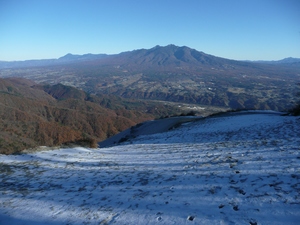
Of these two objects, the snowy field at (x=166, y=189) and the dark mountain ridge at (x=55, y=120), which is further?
the dark mountain ridge at (x=55, y=120)

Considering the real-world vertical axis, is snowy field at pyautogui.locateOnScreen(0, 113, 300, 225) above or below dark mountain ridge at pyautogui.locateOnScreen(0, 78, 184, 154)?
above

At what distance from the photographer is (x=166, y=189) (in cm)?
546

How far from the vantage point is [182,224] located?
379 centimetres

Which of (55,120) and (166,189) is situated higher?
(166,189)

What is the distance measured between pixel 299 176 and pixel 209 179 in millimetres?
2142

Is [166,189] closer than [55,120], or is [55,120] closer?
[166,189]

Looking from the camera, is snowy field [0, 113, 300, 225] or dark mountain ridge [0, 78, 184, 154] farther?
dark mountain ridge [0, 78, 184, 154]

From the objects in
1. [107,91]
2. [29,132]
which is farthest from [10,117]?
[107,91]

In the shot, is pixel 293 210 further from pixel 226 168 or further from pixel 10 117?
pixel 10 117

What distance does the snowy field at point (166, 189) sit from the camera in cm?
406

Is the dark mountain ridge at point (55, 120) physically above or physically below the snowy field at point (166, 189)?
below

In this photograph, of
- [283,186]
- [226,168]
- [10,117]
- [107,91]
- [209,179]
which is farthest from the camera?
[107,91]

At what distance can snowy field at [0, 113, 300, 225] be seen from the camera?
406 centimetres

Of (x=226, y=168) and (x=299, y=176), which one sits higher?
(x=299, y=176)
